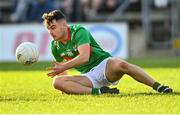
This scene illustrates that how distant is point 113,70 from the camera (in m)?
11.5

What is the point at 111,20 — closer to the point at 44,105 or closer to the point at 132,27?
the point at 132,27

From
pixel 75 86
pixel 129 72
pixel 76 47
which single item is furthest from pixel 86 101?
pixel 76 47

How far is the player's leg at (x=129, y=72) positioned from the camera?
448 inches

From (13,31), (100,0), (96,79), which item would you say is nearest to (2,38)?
(13,31)

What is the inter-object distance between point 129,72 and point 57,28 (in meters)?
1.37

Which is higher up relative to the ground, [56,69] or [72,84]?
[56,69]

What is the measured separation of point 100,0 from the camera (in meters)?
29.2

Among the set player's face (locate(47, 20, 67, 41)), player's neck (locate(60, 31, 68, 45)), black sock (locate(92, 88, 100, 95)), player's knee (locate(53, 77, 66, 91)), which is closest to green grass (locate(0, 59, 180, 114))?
player's knee (locate(53, 77, 66, 91))

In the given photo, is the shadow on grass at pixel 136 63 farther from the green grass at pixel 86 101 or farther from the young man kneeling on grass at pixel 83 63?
the young man kneeling on grass at pixel 83 63

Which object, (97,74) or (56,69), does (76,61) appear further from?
(97,74)

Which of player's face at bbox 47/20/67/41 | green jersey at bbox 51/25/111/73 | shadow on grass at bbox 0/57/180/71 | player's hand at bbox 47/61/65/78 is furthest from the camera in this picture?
shadow on grass at bbox 0/57/180/71

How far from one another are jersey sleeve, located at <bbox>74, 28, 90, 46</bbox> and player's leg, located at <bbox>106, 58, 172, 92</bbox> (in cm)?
57

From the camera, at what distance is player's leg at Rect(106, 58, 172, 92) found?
11.4 metres

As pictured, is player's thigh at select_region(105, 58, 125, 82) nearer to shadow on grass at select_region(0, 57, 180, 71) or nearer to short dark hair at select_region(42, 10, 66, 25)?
short dark hair at select_region(42, 10, 66, 25)
